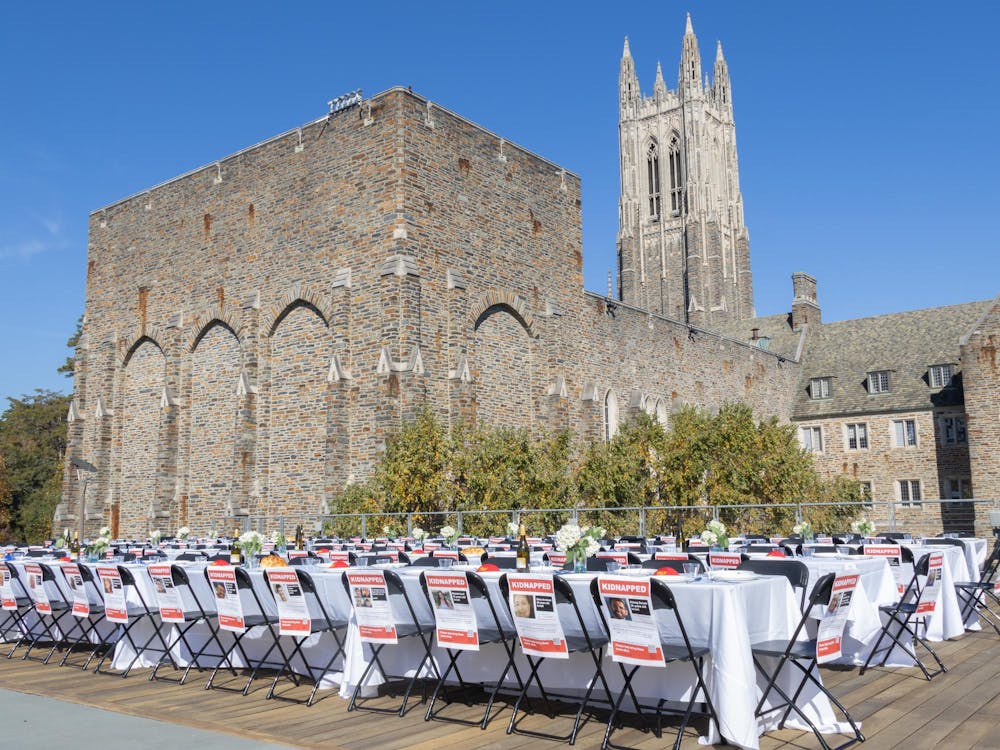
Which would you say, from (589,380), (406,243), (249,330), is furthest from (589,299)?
(249,330)

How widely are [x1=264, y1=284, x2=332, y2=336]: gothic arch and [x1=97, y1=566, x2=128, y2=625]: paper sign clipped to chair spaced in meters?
15.6

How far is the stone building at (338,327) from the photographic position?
23.0m

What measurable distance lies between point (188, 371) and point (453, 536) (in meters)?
16.7

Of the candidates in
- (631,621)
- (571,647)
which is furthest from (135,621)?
(631,621)

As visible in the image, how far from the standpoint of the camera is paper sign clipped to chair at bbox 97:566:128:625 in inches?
334

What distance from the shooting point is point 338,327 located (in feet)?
76.5

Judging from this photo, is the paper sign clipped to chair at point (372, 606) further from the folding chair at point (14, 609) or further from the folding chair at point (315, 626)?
the folding chair at point (14, 609)

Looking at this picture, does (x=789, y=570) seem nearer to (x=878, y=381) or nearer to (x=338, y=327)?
(x=338, y=327)

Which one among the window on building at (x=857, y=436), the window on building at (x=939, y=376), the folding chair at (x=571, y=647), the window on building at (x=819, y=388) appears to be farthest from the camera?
the window on building at (x=819, y=388)

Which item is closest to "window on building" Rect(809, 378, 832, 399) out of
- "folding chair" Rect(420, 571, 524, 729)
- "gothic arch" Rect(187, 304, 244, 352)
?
"gothic arch" Rect(187, 304, 244, 352)

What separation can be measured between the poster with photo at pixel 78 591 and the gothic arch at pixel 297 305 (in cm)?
1520

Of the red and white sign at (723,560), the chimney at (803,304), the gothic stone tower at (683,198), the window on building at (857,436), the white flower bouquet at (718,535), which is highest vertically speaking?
the gothic stone tower at (683,198)

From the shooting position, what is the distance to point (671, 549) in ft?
39.6

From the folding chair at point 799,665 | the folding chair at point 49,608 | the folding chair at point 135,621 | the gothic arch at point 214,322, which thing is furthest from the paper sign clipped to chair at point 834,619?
the gothic arch at point 214,322
